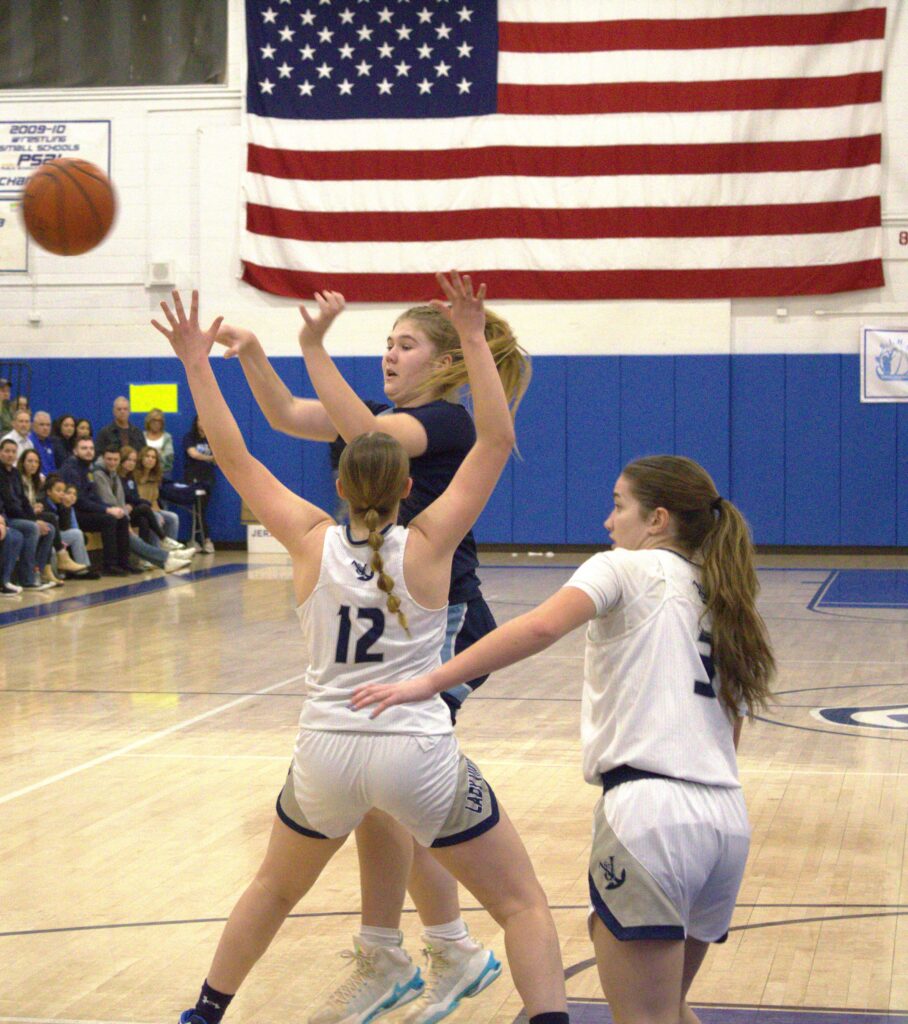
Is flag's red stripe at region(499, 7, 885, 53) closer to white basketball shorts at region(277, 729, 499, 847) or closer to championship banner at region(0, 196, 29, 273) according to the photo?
championship banner at region(0, 196, 29, 273)

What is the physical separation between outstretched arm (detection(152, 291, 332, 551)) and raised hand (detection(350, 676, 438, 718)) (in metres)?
0.43

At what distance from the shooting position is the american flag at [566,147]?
53.6ft

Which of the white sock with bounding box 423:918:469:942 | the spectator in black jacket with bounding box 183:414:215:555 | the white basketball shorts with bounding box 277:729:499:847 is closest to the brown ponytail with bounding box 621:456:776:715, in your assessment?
the white basketball shorts with bounding box 277:729:499:847

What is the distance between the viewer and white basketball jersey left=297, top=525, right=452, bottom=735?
2958mm

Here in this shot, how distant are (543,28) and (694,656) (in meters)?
15.4

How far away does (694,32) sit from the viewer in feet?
54.0

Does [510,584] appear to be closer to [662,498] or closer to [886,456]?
[886,456]

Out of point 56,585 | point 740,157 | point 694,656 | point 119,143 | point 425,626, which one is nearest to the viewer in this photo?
point 694,656

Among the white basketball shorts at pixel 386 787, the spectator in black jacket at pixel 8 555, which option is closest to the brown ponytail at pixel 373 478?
the white basketball shorts at pixel 386 787

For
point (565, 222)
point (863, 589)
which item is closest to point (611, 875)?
point (863, 589)

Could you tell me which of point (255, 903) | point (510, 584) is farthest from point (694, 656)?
point (510, 584)

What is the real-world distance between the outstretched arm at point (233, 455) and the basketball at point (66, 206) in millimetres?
3543

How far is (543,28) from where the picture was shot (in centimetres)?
1681

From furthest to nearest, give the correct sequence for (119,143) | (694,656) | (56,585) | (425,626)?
1. (119,143)
2. (56,585)
3. (425,626)
4. (694,656)
